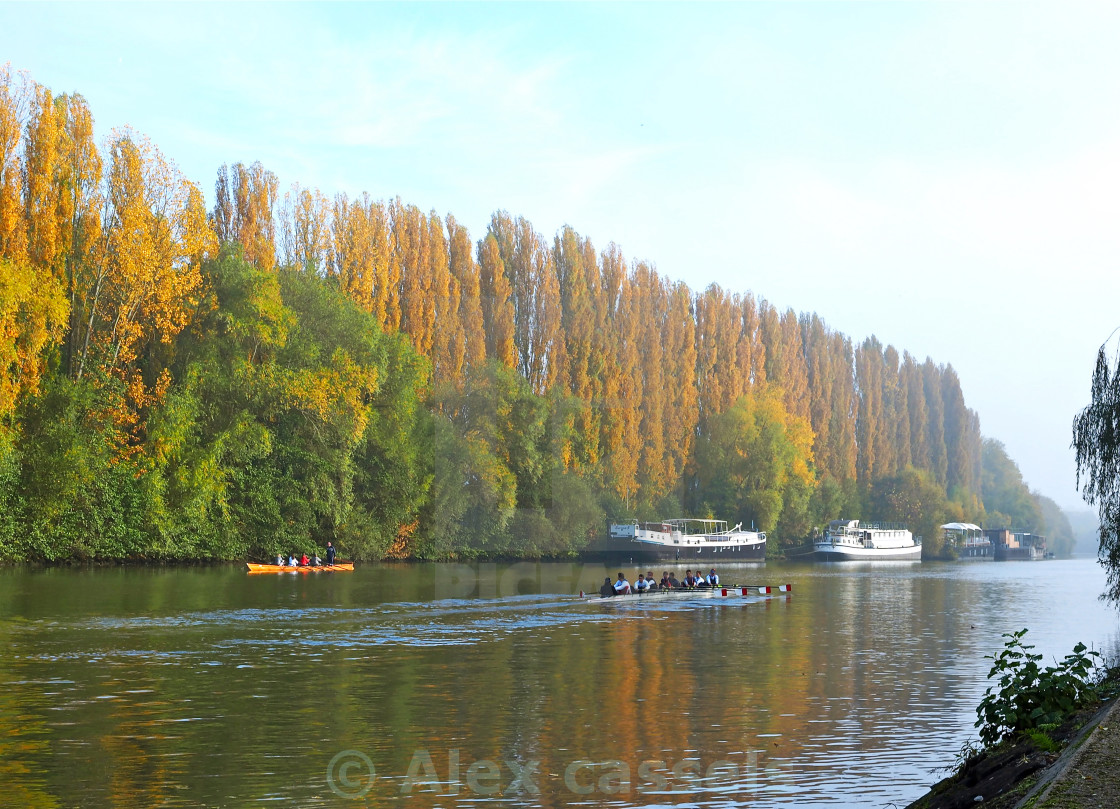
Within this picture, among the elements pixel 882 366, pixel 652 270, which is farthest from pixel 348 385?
pixel 882 366

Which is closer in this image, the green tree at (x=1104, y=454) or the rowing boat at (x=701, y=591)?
the green tree at (x=1104, y=454)

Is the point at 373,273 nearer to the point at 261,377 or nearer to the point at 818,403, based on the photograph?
the point at 261,377

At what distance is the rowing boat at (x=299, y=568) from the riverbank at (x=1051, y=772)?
46634 mm

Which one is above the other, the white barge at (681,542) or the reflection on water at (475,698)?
the white barge at (681,542)

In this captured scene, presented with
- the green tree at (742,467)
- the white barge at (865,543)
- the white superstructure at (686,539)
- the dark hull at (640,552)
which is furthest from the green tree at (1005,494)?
the dark hull at (640,552)

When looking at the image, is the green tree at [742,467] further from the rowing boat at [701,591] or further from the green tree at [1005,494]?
the green tree at [1005,494]

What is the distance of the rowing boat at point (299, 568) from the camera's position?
54969 millimetres

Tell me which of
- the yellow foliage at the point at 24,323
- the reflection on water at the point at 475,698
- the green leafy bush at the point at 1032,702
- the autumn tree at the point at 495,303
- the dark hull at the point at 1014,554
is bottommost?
the dark hull at the point at 1014,554

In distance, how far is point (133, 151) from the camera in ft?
175

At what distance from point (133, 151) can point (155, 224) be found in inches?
137

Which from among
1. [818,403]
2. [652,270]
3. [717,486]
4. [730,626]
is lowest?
[730,626]

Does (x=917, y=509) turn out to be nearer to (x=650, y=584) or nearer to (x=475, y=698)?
(x=650, y=584)

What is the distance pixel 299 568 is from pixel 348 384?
1042cm

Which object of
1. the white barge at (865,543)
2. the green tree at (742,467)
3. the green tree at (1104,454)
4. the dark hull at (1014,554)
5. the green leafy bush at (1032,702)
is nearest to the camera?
the green leafy bush at (1032,702)
